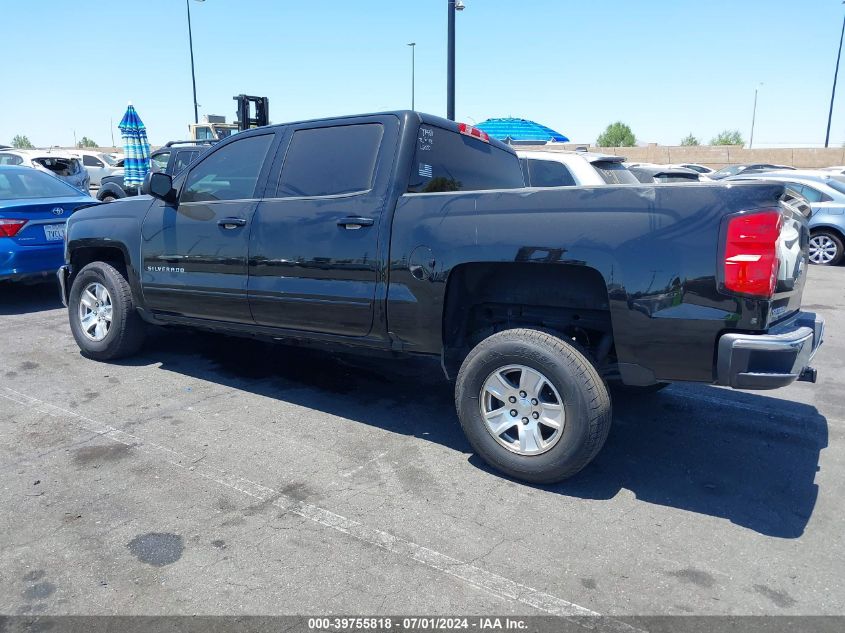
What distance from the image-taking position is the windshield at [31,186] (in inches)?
316

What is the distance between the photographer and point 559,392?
3.49m

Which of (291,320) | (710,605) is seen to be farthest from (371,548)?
(291,320)

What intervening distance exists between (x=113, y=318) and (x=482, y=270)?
3399 mm

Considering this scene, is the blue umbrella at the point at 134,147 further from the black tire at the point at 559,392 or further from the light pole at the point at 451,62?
the black tire at the point at 559,392

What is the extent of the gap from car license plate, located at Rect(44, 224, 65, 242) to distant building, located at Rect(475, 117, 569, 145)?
1042 cm

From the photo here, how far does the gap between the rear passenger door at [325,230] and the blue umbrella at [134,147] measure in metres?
12.9

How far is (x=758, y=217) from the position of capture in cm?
301


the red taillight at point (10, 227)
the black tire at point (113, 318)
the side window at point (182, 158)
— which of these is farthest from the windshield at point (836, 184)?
the red taillight at point (10, 227)

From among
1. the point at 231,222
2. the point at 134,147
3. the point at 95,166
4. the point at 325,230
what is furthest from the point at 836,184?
the point at 95,166

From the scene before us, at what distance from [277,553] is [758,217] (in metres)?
2.55

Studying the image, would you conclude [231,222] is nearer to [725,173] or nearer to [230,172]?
[230,172]

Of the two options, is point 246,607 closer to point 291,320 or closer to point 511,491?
point 511,491

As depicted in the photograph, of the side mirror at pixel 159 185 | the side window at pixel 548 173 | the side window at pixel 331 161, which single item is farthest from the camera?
the side window at pixel 548 173

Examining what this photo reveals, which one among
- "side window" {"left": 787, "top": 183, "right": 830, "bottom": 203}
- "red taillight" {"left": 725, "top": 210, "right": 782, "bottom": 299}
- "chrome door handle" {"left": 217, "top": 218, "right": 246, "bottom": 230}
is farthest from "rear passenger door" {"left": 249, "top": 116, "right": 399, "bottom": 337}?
"side window" {"left": 787, "top": 183, "right": 830, "bottom": 203}
